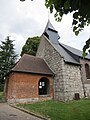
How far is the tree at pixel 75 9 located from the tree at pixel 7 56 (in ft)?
83.7

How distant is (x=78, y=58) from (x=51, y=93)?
5159 millimetres

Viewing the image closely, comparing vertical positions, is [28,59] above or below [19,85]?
above

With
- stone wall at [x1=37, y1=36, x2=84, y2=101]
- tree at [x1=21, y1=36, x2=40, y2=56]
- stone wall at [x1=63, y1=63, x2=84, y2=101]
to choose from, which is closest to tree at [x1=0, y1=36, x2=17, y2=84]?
tree at [x1=21, y1=36, x2=40, y2=56]

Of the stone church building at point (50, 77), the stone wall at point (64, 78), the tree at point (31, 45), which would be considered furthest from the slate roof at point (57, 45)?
the tree at point (31, 45)

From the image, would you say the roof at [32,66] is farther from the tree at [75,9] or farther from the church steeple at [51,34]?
the tree at [75,9]

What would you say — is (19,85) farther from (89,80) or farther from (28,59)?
(89,80)

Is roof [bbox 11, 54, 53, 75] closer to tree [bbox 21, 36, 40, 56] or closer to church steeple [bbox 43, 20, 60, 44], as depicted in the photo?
church steeple [bbox 43, 20, 60, 44]

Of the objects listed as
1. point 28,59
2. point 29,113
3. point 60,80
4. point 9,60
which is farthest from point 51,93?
point 9,60

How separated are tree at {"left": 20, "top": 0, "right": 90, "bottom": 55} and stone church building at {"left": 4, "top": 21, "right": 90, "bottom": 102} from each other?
11.8 meters

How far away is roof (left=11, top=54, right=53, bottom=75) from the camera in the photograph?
14.3 meters

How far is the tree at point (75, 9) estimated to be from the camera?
6.17 feet

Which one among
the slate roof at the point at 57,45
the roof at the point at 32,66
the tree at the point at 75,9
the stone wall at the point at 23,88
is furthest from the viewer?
the slate roof at the point at 57,45

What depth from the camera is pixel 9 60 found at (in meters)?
29.8

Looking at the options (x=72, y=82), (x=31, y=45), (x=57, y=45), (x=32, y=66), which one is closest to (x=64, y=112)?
(x=72, y=82)
